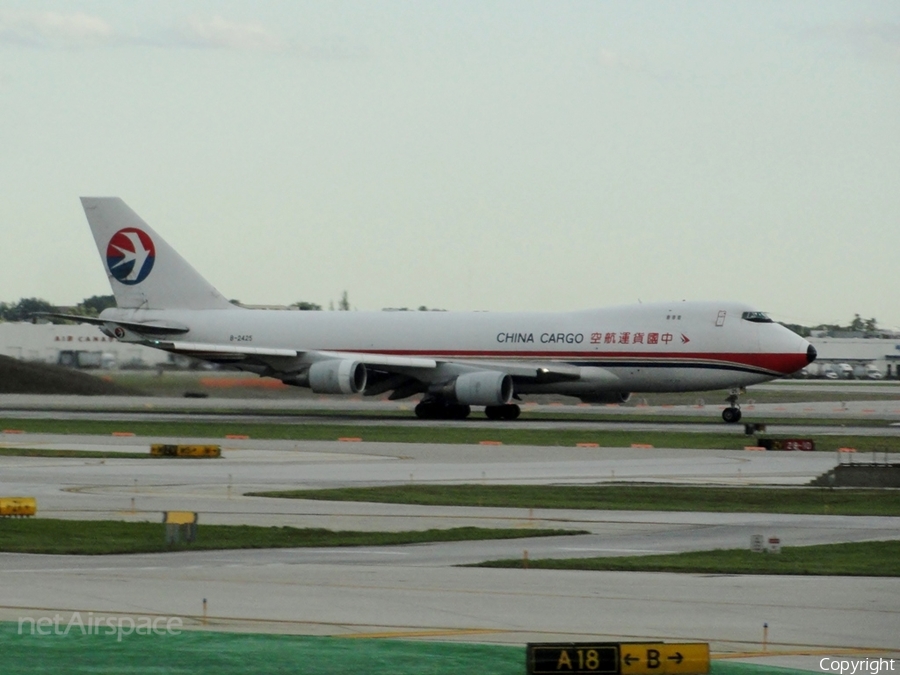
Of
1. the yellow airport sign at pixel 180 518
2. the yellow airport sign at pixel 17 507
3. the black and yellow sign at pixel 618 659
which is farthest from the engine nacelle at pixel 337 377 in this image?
the black and yellow sign at pixel 618 659

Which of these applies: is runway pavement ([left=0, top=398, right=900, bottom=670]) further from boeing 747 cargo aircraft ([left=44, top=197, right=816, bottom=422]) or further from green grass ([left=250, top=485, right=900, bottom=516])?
boeing 747 cargo aircraft ([left=44, top=197, right=816, bottom=422])

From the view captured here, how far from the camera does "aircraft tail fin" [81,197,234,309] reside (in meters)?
62.3

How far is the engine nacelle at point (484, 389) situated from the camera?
2132 inches

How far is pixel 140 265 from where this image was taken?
62281 millimetres

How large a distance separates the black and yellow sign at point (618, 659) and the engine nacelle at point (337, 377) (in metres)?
43.0

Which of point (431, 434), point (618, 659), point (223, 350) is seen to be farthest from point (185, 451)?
point (618, 659)

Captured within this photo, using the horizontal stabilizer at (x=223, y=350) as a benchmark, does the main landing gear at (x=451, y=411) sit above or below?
below

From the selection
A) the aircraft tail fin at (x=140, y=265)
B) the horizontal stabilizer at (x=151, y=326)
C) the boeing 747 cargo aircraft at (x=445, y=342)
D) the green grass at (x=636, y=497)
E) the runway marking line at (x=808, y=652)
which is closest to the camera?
the runway marking line at (x=808, y=652)

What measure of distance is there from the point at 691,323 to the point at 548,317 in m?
5.88

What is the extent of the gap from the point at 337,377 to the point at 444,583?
3792 centimetres

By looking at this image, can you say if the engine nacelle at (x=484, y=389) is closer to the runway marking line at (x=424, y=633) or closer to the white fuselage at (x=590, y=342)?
the white fuselage at (x=590, y=342)

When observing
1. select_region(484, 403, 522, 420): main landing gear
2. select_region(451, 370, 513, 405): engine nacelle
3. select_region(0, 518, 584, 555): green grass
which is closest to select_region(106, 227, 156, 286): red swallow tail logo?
select_region(451, 370, 513, 405): engine nacelle

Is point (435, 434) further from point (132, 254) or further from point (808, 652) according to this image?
point (808, 652)

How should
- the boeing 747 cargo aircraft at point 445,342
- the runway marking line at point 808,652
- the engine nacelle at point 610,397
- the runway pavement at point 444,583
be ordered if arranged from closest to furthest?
the runway marking line at point 808,652, the runway pavement at point 444,583, the boeing 747 cargo aircraft at point 445,342, the engine nacelle at point 610,397
